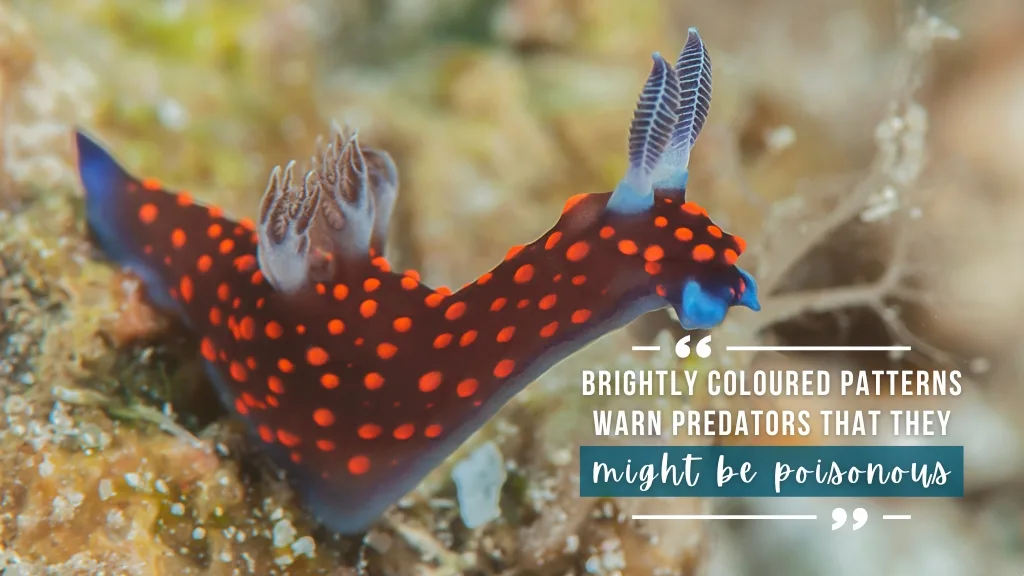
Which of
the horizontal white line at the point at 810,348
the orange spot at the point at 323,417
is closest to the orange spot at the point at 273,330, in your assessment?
the orange spot at the point at 323,417

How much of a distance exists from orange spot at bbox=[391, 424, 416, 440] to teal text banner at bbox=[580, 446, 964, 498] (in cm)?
72

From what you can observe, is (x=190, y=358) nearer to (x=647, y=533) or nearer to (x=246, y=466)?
(x=246, y=466)

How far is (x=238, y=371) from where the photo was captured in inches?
79.4

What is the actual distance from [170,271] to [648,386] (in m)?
1.71

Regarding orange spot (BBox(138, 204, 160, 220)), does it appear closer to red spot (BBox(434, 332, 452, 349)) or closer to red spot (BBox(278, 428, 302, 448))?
red spot (BBox(278, 428, 302, 448))

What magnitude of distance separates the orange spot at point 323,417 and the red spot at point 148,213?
97cm

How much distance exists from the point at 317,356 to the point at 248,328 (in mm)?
253

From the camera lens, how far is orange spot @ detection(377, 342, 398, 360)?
1.84 m

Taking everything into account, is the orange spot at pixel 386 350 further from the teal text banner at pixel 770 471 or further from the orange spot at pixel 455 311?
the teal text banner at pixel 770 471

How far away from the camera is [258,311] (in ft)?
6.47

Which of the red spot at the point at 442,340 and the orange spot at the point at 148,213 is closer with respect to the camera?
the red spot at the point at 442,340

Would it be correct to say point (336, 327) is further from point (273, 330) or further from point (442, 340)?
point (442, 340)

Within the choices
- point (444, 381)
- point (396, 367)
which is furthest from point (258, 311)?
point (444, 381)

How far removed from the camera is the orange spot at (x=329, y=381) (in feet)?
6.14
